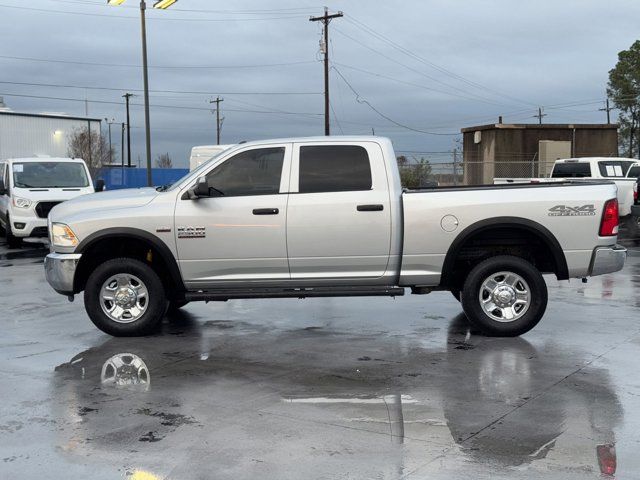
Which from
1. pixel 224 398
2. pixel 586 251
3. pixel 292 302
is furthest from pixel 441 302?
pixel 224 398

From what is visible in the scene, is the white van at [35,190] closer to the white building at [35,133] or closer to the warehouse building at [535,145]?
the warehouse building at [535,145]

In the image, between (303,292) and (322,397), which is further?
(303,292)

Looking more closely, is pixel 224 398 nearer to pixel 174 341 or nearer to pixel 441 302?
pixel 174 341

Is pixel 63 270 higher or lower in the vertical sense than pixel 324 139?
lower

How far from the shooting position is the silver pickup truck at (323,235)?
8.12 m

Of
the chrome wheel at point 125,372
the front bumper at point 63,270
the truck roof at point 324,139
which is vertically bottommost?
the chrome wheel at point 125,372

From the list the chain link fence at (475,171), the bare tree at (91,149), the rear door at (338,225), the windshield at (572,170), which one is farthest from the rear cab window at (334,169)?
the bare tree at (91,149)

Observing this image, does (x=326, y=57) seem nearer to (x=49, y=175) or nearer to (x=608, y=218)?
(x=49, y=175)

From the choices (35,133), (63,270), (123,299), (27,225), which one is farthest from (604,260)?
(35,133)

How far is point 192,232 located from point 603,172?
1742 centimetres

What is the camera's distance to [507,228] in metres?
8.23

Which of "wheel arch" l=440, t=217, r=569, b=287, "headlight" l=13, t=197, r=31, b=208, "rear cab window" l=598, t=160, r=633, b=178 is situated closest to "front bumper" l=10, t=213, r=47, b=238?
"headlight" l=13, t=197, r=31, b=208

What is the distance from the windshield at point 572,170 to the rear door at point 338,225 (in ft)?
53.2

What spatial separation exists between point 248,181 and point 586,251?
11.8 feet
